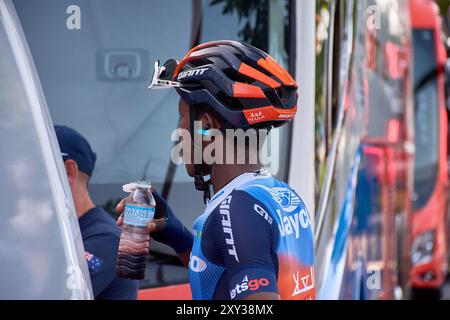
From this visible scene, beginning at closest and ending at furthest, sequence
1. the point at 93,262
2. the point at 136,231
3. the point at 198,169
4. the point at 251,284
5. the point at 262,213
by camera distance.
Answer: the point at 251,284 < the point at 262,213 < the point at 198,169 < the point at 136,231 < the point at 93,262

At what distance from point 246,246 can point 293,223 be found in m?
0.24

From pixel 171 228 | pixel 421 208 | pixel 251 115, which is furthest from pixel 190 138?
pixel 421 208

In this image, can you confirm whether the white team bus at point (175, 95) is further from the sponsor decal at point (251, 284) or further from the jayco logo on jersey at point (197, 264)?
the sponsor decal at point (251, 284)

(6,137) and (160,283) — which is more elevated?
(6,137)

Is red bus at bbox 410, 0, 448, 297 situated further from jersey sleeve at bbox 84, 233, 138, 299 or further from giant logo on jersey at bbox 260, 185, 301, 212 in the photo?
giant logo on jersey at bbox 260, 185, 301, 212

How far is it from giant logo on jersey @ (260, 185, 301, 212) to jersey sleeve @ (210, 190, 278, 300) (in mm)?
98

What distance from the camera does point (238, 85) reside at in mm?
2307

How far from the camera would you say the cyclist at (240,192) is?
2.11 metres

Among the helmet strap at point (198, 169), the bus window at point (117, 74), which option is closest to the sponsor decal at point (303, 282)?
the helmet strap at point (198, 169)

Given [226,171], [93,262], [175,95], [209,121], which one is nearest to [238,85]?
[209,121]

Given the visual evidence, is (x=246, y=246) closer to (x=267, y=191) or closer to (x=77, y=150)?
(x=267, y=191)

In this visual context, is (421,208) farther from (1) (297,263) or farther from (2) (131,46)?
(1) (297,263)

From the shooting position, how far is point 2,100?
6.42 feet
